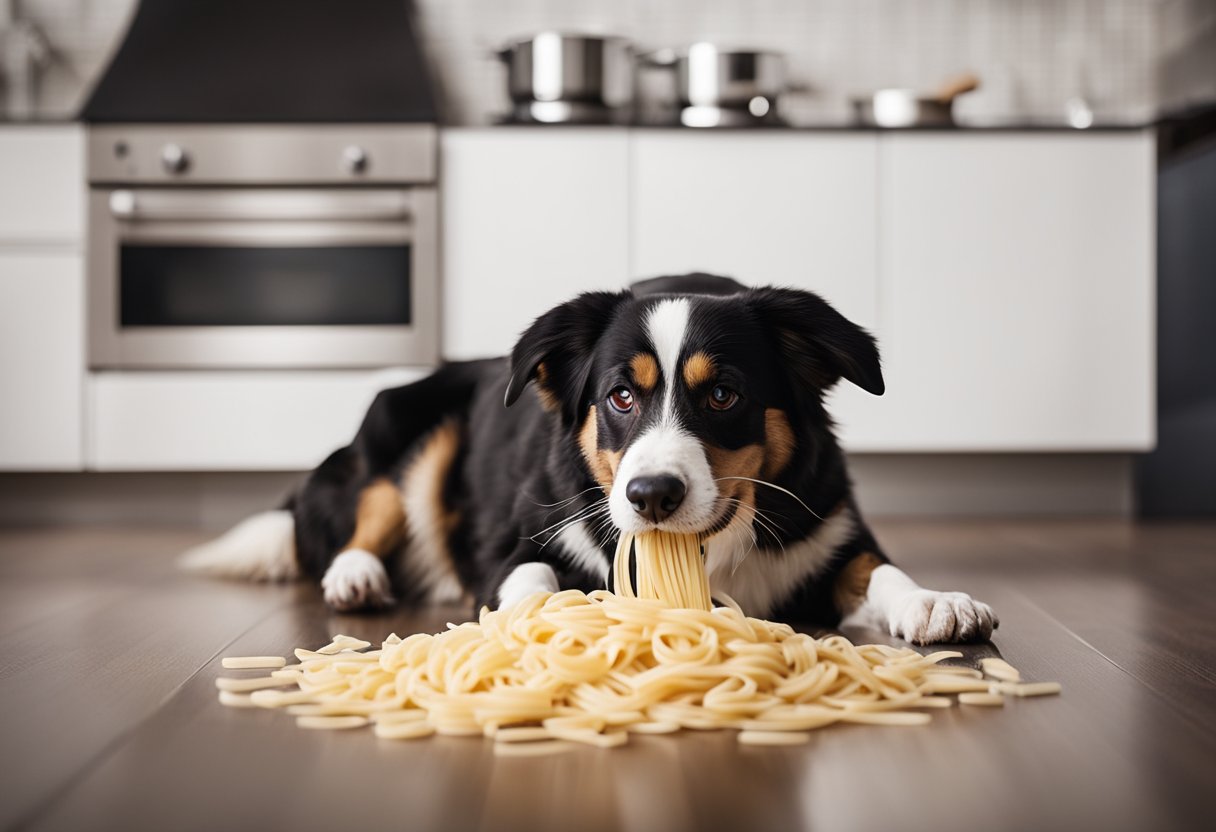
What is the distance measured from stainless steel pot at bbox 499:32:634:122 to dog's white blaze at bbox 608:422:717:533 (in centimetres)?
299

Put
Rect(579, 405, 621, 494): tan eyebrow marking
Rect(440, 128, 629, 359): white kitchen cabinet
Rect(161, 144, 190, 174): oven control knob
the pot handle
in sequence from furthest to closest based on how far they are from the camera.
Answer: the pot handle
Rect(440, 128, 629, 359): white kitchen cabinet
Rect(161, 144, 190, 174): oven control knob
Rect(579, 405, 621, 494): tan eyebrow marking

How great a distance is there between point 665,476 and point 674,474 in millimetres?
15

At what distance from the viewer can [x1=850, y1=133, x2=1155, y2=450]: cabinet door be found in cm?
455

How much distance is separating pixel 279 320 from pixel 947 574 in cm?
271

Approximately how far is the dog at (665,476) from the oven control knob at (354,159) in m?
2.02

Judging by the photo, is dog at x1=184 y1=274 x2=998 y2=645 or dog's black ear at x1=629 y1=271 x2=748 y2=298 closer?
dog at x1=184 y1=274 x2=998 y2=645

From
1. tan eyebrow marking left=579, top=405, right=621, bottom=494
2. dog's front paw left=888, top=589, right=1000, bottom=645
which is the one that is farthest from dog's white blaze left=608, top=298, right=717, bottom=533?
dog's front paw left=888, top=589, right=1000, bottom=645

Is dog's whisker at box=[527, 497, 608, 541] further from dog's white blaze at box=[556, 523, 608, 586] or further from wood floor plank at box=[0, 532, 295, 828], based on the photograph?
wood floor plank at box=[0, 532, 295, 828]

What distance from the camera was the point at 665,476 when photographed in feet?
5.75

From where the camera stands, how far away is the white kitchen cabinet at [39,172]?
4.43 m

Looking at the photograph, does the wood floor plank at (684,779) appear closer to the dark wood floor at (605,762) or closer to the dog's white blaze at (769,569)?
the dark wood floor at (605,762)

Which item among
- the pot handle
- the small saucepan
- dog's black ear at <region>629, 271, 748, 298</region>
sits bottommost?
dog's black ear at <region>629, 271, 748, 298</region>

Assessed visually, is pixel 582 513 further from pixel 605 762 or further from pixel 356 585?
pixel 605 762

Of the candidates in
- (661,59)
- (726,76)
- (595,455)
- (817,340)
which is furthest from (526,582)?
(661,59)
